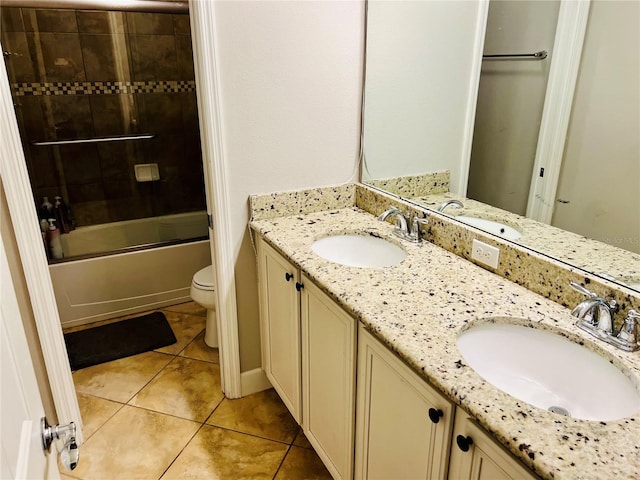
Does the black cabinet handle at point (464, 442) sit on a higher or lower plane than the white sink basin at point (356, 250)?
lower

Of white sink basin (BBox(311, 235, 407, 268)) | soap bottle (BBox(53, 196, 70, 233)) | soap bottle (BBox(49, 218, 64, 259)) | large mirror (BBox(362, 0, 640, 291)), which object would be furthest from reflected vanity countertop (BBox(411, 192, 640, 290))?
soap bottle (BBox(53, 196, 70, 233))

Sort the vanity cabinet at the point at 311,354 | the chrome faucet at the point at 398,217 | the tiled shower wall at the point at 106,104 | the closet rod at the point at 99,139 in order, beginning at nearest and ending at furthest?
the vanity cabinet at the point at 311,354, the chrome faucet at the point at 398,217, the tiled shower wall at the point at 106,104, the closet rod at the point at 99,139

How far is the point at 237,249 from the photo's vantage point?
2.06 m

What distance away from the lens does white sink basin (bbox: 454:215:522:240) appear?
4.89 feet

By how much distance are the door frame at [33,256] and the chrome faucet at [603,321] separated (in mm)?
1808

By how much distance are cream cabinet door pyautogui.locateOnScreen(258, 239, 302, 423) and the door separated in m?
0.92

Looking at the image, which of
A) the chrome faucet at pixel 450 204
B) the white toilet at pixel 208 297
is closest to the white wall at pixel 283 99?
the white toilet at pixel 208 297

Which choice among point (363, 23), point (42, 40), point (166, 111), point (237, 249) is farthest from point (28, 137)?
point (363, 23)

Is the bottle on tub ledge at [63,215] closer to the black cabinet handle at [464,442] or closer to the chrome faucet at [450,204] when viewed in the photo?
the chrome faucet at [450,204]

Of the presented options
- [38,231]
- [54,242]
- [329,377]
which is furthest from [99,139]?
[329,377]

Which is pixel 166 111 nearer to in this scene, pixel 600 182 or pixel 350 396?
pixel 350 396

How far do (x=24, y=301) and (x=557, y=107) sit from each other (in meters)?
1.94

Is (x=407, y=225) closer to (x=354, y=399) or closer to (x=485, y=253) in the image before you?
(x=485, y=253)

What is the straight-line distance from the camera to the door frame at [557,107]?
1.26 meters
